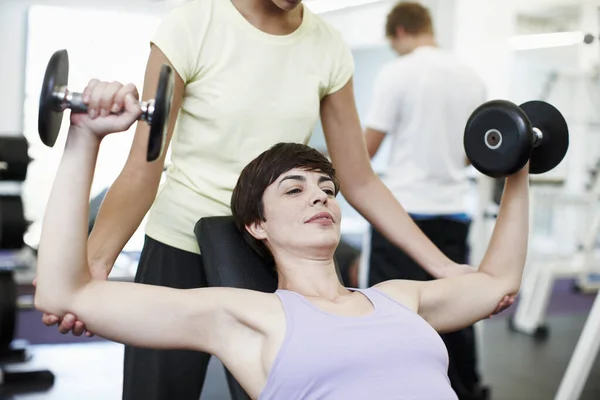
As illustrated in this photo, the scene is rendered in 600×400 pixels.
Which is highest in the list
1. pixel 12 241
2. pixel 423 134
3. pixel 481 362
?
pixel 423 134

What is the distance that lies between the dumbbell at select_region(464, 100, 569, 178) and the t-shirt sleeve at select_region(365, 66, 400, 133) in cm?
94

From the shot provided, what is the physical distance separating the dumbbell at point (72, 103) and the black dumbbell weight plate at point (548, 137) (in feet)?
2.84

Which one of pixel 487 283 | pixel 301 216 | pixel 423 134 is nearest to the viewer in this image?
pixel 301 216

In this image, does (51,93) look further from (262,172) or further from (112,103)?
(262,172)

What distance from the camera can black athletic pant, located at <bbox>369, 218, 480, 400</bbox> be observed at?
7.98ft

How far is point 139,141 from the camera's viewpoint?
1.31 meters

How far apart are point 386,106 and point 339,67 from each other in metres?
0.98

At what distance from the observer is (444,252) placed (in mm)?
2477

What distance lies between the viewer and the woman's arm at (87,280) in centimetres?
107

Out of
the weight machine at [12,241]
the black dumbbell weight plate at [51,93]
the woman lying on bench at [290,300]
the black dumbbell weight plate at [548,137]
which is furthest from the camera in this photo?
the weight machine at [12,241]

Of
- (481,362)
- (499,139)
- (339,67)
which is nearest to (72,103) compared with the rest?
(339,67)

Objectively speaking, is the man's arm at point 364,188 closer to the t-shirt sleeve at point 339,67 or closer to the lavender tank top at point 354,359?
the t-shirt sleeve at point 339,67

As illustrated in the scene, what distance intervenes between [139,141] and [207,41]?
22 cm

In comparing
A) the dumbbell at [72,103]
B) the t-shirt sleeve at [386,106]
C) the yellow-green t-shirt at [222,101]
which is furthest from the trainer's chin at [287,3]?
the t-shirt sleeve at [386,106]
